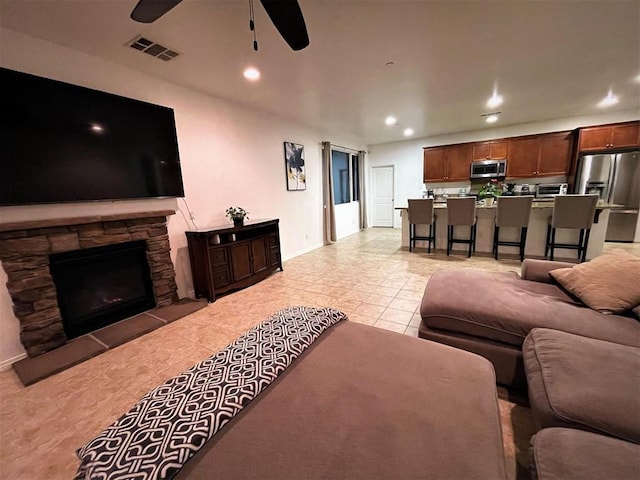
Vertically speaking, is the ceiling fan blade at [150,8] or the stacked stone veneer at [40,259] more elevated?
the ceiling fan blade at [150,8]

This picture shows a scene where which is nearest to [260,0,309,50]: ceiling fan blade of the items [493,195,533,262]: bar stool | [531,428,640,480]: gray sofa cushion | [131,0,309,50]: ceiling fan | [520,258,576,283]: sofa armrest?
[131,0,309,50]: ceiling fan

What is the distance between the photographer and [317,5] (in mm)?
1910

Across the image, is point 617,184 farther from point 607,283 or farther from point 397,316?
point 397,316

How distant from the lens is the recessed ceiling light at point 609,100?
14.0 ft

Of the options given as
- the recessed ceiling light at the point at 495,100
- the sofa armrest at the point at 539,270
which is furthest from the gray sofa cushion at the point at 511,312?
the recessed ceiling light at the point at 495,100

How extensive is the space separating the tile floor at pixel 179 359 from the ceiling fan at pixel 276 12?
237 centimetres

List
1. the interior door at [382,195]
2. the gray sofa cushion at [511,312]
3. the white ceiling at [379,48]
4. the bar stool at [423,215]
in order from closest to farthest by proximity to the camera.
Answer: the gray sofa cushion at [511,312] < the white ceiling at [379,48] < the bar stool at [423,215] < the interior door at [382,195]

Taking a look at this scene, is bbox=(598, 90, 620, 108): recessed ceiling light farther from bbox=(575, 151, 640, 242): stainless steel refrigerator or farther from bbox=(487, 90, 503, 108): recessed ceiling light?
bbox=(487, 90, 503, 108): recessed ceiling light

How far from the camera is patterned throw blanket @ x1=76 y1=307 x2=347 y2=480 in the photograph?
0.79 m

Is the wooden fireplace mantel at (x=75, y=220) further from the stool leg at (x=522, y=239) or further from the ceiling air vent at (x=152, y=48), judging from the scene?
the stool leg at (x=522, y=239)

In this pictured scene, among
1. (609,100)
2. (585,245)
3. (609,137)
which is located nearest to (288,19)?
(585,245)

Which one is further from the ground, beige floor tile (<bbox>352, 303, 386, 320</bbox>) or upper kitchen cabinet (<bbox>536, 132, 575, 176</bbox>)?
upper kitchen cabinet (<bbox>536, 132, 575, 176</bbox>)

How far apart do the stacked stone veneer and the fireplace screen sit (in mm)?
78

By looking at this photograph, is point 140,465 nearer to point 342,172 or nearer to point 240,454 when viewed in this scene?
point 240,454
